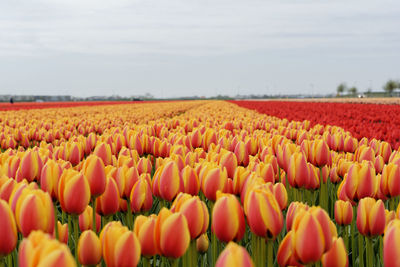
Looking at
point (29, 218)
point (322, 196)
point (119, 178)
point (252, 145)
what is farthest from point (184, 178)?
point (252, 145)

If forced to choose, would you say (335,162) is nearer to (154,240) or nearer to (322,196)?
(322,196)

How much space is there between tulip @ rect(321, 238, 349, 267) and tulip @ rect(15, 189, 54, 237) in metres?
0.82

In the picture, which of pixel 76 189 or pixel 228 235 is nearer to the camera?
pixel 228 235

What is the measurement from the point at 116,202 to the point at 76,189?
0.24 metres

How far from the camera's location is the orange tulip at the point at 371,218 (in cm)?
141

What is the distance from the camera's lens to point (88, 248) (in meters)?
1.18

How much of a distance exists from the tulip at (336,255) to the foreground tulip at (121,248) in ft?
1.85

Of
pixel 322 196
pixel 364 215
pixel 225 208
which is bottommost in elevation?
pixel 322 196

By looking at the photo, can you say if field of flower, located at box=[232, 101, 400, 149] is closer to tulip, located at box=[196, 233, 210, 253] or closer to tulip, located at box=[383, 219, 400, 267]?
tulip, located at box=[196, 233, 210, 253]

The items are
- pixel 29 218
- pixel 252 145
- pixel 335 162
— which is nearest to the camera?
pixel 29 218

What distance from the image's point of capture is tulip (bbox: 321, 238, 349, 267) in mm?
1182

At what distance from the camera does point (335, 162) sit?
2.82 meters

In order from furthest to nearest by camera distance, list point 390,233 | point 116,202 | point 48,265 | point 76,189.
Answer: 1. point 116,202
2. point 76,189
3. point 390,233
4. point 48,265

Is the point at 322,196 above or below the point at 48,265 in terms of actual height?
below
